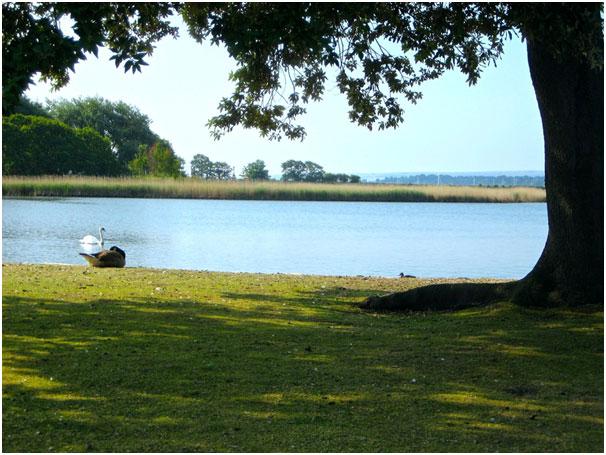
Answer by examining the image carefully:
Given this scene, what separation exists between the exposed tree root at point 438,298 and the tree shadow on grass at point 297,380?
46 cm

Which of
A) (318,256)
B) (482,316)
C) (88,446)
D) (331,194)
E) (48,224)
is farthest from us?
Result: (331,194)

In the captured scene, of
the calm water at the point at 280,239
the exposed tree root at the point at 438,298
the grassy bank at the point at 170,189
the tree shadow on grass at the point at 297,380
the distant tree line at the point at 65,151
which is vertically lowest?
the calm water at the point at 280,239

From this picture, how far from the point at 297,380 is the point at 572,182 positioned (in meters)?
4.89

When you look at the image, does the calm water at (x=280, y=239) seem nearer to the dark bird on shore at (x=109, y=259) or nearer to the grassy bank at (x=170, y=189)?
the grassy bank at (x=170, y=189)

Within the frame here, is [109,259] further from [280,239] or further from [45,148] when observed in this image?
[45,148]

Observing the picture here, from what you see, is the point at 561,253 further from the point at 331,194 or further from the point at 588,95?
the point at 331,194

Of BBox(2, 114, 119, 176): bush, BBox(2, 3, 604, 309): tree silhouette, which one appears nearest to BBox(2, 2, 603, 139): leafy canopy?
BBox(2, 3, 604, 309): tree silhouette

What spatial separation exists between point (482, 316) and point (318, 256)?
47.8 feet

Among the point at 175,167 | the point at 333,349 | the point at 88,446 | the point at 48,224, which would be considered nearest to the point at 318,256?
the point at 48,224

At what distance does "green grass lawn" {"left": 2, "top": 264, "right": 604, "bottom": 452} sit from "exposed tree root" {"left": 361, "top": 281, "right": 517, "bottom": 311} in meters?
0.43

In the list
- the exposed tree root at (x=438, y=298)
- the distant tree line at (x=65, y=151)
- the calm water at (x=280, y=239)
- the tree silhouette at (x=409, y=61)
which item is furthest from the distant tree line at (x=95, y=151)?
the exposed tree root at (x=438, y=298)

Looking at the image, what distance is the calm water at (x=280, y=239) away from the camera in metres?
21.9

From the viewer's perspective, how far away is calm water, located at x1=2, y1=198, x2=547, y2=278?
71.9 ft

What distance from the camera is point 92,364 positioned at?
25.4ft
